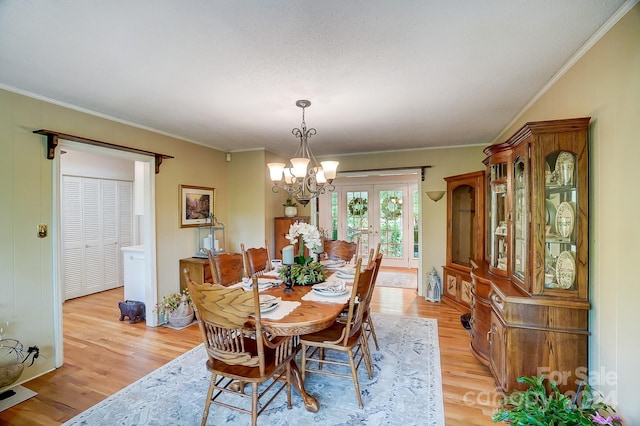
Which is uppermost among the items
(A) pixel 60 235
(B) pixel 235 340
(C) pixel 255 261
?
(A) pixel 60 235

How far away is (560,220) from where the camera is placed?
202 cm

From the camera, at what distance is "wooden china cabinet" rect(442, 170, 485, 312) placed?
4.17 metres

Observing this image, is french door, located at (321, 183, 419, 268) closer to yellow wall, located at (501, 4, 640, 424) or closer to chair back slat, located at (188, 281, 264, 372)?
yellow wall, located at (501, 4, 640, 424)

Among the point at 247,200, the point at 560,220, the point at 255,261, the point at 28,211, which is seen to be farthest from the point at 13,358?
the point at 560,220

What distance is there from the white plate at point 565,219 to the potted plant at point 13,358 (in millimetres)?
4201

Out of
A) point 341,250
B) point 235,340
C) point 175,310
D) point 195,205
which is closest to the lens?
point 235,340

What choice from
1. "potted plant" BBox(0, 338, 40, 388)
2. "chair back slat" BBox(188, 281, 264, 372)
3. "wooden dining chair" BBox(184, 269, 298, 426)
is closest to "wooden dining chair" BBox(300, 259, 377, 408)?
"wooden dining chair" BBox(184, 269, 298, 426)

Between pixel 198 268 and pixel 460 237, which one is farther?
pixel 460 237

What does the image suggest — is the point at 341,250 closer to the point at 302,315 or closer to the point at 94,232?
the point at 302,315

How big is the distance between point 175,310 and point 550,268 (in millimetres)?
3898

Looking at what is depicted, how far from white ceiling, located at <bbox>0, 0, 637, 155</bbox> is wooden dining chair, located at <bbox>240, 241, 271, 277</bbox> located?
1.46 meters

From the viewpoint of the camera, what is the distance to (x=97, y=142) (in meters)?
3.03

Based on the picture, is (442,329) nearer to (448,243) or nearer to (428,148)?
(448,243)

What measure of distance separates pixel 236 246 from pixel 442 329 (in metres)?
3.28
